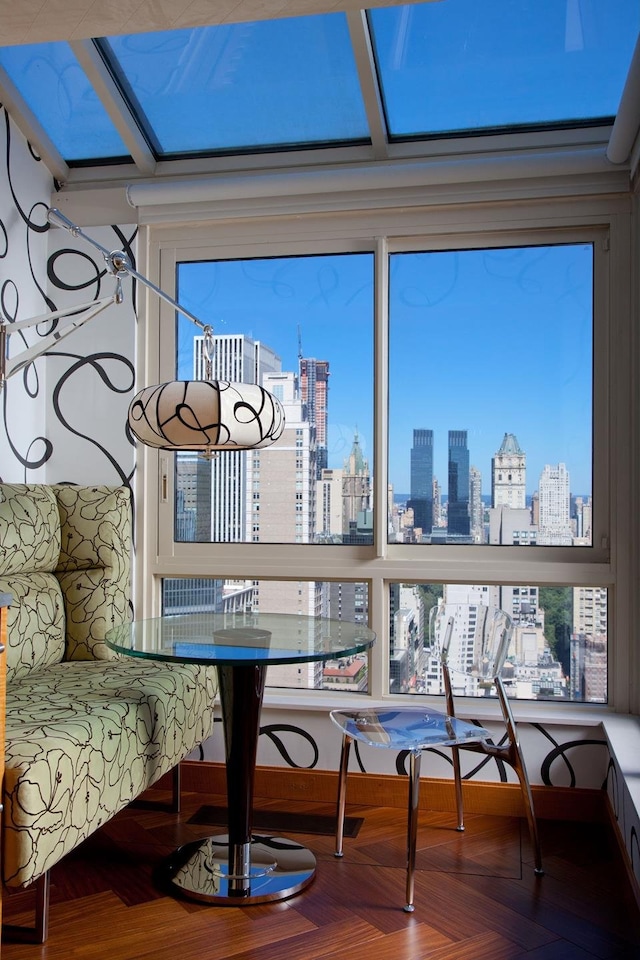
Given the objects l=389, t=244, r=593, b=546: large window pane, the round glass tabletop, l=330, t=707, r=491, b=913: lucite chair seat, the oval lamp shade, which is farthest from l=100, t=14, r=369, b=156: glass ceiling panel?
l=330, t=707, r=491, b=913: lucite chair seat

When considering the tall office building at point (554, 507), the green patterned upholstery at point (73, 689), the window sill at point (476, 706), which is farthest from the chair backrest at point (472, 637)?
the green patterned upholstery at point (73, 689)

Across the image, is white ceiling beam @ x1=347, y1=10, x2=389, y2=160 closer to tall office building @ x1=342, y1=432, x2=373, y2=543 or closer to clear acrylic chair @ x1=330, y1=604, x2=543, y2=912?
tall office building @ x1=342, y1=432, x2=373, y2=543

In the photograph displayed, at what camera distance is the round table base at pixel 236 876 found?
226 cm

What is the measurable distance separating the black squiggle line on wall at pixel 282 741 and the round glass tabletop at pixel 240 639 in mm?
550

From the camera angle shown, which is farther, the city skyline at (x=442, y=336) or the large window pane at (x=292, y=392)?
the large window pane at (x=292, y=392)

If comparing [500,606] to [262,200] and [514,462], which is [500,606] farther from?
[262,200]

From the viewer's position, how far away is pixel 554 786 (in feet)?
9.47

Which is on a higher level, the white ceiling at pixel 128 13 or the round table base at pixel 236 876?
the white ceiling at pixel 128 13

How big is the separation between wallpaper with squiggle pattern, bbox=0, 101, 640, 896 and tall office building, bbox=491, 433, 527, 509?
2.72ft

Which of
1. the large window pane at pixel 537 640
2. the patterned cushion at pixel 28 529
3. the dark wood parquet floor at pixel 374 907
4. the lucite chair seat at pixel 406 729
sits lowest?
the dark wood parquet floor at pixel 374 907

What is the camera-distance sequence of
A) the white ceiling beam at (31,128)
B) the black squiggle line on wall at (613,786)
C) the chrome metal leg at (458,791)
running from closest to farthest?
the black squiggle line on wall at (613,786) < the chrome metal leg at (458,791) < the white ceiling beam at (31,128)

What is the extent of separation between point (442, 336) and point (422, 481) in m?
0.55

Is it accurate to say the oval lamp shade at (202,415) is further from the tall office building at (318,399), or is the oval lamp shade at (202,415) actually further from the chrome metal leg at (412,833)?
the tall office building at (318,399)

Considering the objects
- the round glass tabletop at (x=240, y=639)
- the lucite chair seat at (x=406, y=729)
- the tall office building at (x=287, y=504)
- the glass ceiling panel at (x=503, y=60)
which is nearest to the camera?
the round glass tabletop at (x=240, y=639)
